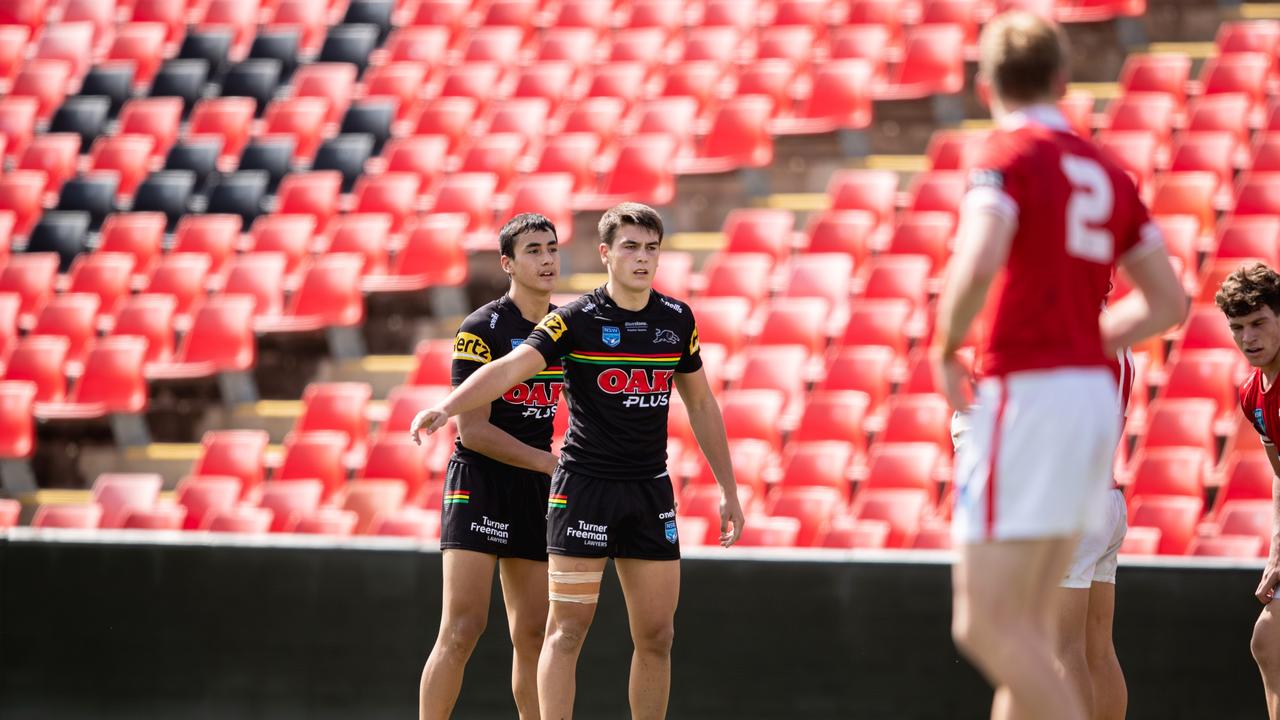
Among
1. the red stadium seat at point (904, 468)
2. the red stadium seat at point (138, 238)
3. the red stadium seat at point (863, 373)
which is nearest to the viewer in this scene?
the red stadium seat at point (904, 468)

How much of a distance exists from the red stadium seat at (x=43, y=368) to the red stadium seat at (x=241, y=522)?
10.5 ft

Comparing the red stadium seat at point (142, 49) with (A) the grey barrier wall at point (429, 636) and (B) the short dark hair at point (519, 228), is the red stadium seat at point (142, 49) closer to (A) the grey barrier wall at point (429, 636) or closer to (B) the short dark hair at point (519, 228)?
(A) the grey barrier wall at point (429, 636)

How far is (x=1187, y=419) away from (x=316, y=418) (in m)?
5.87

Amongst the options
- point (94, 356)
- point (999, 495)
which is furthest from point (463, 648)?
point (94, 356)

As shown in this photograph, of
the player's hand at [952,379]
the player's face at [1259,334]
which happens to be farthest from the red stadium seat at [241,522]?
the player's hand at [952,379]

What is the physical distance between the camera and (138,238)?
1345 cm

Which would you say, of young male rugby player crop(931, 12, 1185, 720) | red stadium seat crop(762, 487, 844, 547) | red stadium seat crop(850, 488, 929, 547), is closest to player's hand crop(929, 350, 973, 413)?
young male rugby player crop(931, 12, 1185, 720)

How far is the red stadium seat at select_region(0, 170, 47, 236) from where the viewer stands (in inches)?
553

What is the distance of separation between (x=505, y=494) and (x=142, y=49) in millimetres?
11755

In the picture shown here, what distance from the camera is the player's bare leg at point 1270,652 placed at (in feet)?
17.3

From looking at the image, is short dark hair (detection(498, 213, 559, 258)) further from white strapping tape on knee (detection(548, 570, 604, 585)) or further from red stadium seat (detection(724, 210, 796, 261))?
red stadium seat (detection(724, 210, 796, 261))

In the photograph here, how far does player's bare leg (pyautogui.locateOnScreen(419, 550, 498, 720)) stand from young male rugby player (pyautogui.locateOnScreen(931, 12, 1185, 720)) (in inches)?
101

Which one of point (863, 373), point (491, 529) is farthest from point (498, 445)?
point (863, 373)

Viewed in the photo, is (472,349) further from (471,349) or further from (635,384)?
(635,384)
